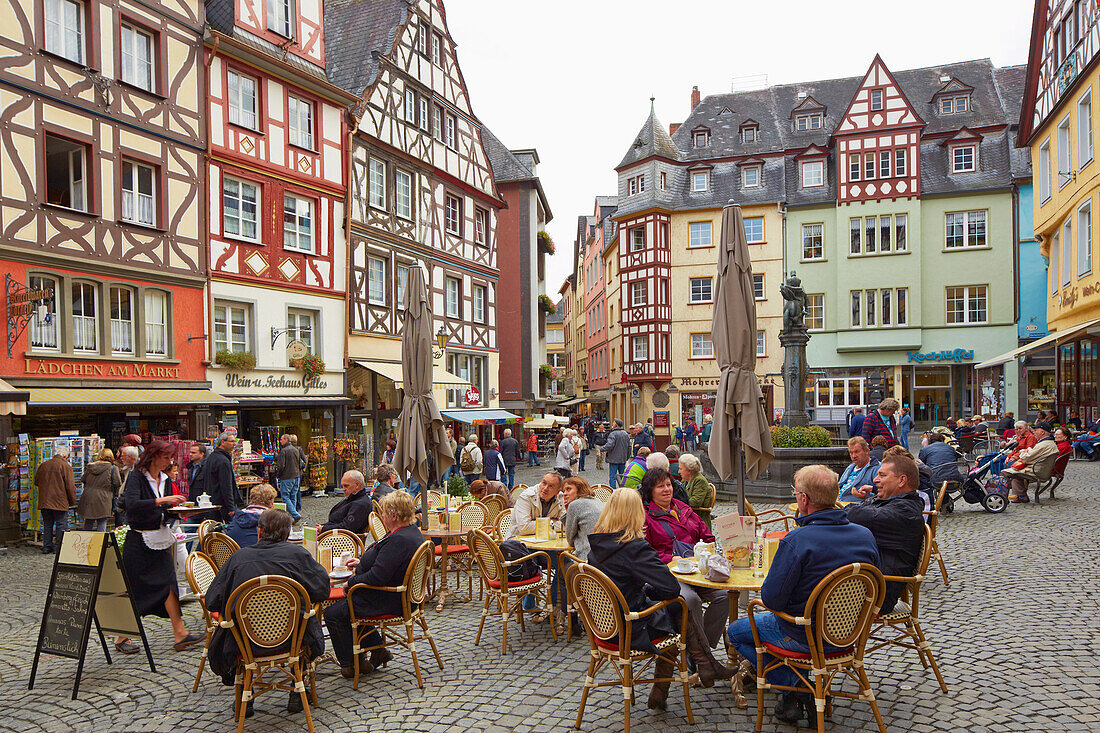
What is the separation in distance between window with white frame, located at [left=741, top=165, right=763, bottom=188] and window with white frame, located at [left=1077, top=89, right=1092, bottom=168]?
20.4 metres

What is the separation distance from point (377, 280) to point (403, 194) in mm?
2963

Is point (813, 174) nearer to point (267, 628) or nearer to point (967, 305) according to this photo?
point (967, 305)

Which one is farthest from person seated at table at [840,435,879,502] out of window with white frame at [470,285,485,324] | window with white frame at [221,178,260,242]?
window with white frame at [470,285,485,324]

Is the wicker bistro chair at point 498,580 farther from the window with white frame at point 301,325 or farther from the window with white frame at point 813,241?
the window with white frame at point 813,241

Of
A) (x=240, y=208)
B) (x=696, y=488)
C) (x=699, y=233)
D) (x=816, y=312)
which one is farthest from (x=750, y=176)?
(x=696, y=488)

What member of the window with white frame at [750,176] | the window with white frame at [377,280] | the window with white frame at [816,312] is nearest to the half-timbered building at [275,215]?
the window with white frame at [377,280]

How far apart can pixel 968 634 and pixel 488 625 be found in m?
4.28

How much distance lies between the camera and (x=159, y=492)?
7.32m

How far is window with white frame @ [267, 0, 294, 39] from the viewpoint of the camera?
18953 mm

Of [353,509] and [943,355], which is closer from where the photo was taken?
[353,509]

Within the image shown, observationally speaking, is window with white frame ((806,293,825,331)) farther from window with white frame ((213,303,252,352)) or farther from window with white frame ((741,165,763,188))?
window with white frame ((213,303,252,352))

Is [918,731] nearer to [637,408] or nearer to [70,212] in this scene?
[70,212]

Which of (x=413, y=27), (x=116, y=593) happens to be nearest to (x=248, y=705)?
(x=116, y=593)

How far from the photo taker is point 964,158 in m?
37.4
